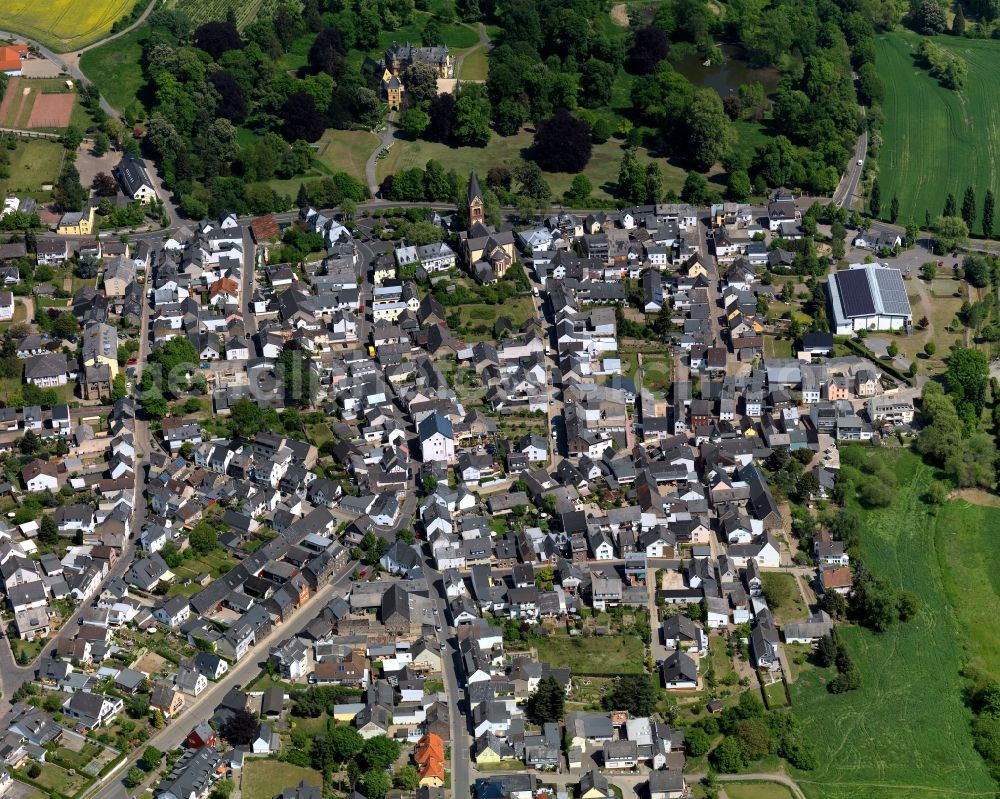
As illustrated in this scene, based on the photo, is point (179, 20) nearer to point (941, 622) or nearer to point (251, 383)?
point (251, 383)

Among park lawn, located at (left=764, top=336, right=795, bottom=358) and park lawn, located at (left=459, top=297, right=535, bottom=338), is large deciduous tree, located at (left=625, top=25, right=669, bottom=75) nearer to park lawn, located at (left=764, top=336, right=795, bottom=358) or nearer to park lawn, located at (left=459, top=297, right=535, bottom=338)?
park lawn, located at (left=459, top=297, right=535, bottom=338)

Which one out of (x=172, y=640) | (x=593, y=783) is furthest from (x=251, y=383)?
(x=593, y=783)

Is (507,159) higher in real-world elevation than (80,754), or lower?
higher

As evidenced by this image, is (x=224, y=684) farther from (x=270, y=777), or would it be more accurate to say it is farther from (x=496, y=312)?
(x=496, y=312)

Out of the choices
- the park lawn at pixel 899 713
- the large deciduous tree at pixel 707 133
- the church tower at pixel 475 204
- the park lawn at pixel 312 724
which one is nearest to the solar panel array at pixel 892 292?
the large deciduous tree at pixel 707 133

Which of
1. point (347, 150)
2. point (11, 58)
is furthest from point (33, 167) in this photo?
point (347, 150)
